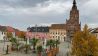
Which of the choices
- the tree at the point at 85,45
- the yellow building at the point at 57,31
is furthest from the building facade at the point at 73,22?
the tree at the point at 85,45

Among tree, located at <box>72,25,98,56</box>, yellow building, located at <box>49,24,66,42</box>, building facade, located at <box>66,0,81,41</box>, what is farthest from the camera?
yellow building, located at <box>49,24,66,42</box>

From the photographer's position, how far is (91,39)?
53562 mm

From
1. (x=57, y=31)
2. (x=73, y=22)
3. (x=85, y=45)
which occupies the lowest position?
(x=85, y=45)

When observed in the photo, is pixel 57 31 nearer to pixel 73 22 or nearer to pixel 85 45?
pixel 73 22

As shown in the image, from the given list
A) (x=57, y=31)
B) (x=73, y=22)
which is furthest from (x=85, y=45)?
(x=57, y=31)

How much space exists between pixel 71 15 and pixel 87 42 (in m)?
91.6

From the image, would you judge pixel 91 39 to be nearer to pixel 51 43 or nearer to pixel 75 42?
pixel 75 42

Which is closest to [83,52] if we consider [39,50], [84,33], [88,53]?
[88,53]

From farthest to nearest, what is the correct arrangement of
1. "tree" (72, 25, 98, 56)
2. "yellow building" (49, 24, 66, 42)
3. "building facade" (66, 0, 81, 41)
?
"yellow building" (49, 24, 66, 42) < "building facade" (66, 0, 81, 41) < "tree" (72, 25, 98, 56)

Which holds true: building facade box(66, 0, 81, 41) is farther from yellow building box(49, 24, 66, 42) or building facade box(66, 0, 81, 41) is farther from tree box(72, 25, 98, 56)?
tree box(72, 25, 98, 56)

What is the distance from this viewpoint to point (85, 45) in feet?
172

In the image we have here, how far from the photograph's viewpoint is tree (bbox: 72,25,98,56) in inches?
2062

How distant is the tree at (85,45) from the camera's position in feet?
172

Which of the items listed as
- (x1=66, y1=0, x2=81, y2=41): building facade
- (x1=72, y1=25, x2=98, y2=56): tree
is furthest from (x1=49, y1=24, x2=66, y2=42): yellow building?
(x1=72, y1=25, x2=98, y2=56): tree
